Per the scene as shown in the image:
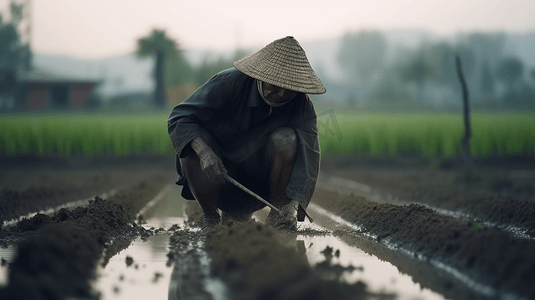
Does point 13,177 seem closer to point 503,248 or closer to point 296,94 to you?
point 296,94

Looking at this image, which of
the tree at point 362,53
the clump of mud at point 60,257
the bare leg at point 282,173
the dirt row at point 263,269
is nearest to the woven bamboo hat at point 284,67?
the bare leg at point 282,173

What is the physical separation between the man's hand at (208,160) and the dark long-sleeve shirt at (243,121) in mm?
80

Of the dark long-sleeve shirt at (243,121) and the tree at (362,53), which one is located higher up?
the dark long-sleeve shirt at (243,121)

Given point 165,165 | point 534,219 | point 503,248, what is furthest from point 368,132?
point 503,248

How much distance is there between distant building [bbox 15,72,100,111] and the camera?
2438 cm

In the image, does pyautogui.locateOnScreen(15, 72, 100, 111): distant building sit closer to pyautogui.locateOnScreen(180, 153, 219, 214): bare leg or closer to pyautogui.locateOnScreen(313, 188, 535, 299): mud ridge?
pyautogui.locateOnScreen(180, 153, 219, 214): bare leg

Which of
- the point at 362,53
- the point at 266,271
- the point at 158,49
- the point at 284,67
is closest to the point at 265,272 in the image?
the point at 266,271

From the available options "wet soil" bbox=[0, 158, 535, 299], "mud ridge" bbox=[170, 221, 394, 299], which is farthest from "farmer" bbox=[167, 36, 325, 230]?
"mud ridge" bbox=[170, 221, 394, 299]

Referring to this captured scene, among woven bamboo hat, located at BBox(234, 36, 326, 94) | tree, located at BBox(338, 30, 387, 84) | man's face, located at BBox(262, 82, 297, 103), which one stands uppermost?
woven bamboo hat, located at BBox(234, 36, 326, 94)

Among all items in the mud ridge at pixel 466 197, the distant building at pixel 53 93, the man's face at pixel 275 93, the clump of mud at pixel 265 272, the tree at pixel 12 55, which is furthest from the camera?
the distant building at pixel 53 93

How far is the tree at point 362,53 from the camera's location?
70.5m

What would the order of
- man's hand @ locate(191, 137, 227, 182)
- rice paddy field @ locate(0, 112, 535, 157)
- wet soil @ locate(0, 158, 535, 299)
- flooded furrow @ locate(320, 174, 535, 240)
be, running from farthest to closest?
rice paddy field @ locate(0, 112, 535, 157) → flooded furrow @ locate(320, 174, 535, 240) → man's hand @ locate(191, 137, 227, 182) → wet soil @ locate(0, 158, 535, 299)

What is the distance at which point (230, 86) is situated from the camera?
3.19 m

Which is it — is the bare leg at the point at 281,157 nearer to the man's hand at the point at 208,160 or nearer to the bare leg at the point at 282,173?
the bare leg at the point at 282,173
